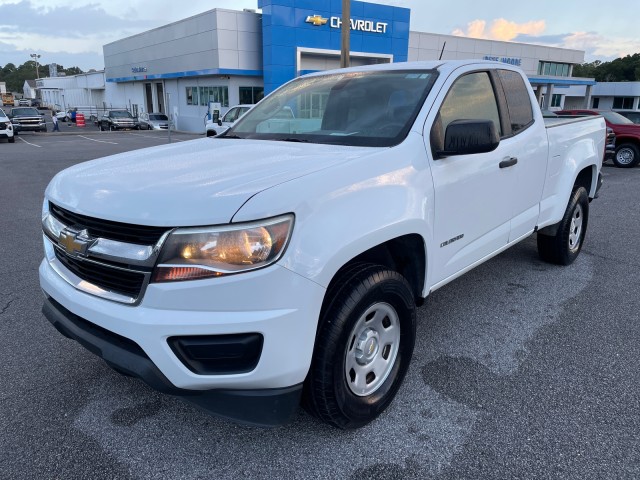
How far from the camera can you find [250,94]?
111 feet

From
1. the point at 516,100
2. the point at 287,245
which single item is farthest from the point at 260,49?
the point at 287,245

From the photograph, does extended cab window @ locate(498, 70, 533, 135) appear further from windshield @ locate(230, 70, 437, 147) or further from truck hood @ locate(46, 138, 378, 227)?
truck hood @ locate(46, 138, 378, 227)

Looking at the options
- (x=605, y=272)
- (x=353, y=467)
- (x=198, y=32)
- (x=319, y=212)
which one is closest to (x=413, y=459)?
(x=353, y=467)

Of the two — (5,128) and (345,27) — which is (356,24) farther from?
(345,27)

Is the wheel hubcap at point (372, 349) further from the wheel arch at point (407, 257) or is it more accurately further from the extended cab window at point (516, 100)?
the extended cab window at point (516, 100)

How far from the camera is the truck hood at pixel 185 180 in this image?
6.51 feet

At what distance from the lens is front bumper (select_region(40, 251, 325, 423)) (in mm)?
1954

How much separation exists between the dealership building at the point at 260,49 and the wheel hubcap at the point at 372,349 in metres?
25.2

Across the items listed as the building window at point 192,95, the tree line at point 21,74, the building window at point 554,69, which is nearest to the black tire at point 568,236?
the building window at point 192,95

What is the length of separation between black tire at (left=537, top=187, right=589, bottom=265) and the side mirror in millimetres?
2459

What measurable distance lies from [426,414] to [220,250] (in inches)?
61.3

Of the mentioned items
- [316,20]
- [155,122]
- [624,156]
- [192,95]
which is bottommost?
[155,122]

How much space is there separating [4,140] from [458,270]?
27.4 metres

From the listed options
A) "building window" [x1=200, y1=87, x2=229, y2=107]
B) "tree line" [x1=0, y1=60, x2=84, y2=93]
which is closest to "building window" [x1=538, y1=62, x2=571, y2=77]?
"building window" [x1=200, y1=87, x2=229, y2=107]
